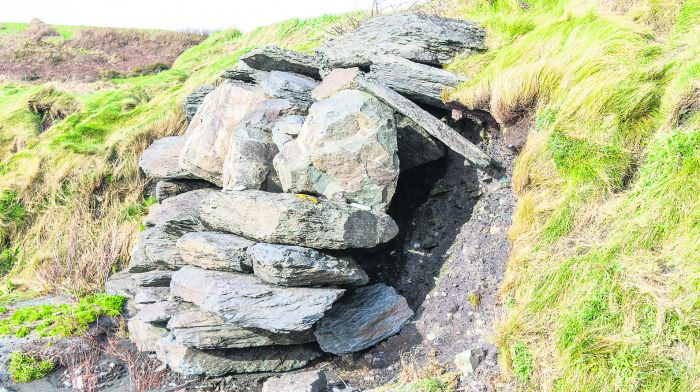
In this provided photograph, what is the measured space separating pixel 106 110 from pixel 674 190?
1630cm

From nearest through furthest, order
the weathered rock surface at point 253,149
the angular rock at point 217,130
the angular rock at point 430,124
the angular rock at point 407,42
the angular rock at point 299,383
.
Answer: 1. the angular rock at point 299,383
2. the angular rock at point 430,124
3. the weathered rock surface at point 253,149
4. the angular rock at point 217,130
5. the angular rock at point 407,42

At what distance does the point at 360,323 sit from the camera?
7348 millimetres

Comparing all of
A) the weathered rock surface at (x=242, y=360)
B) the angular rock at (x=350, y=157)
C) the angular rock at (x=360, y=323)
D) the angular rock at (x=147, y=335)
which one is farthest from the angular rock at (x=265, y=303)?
the angular rock at (x=147, y=335)

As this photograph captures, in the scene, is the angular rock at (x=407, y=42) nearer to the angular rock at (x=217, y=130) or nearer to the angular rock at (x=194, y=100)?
the angular rock at (x=217, y=130)

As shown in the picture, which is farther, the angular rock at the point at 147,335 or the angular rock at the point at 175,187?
the angular rock at the point at 175,187

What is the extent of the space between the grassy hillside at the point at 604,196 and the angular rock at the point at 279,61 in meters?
3.72

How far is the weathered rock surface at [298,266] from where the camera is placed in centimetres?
679

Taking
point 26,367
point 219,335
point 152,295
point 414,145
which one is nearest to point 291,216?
point 219,335

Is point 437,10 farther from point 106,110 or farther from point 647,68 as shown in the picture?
point 106,110

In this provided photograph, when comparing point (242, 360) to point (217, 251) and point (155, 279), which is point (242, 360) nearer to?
point (217, 251)

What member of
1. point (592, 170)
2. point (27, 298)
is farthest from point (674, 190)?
point (27, 298)

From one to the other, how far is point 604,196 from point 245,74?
734 cm

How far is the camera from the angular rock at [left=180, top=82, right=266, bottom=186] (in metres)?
9.41

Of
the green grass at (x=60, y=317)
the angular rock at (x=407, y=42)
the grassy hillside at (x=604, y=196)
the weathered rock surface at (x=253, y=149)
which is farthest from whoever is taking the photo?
the angular rock at (x=407, y=42)
